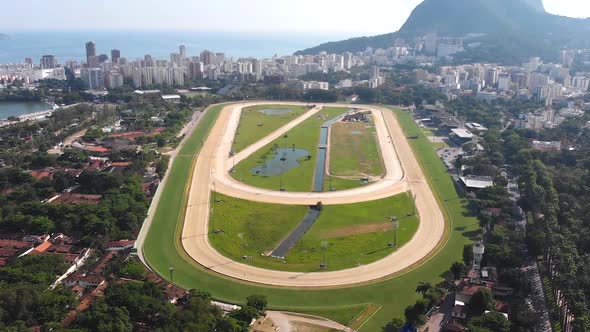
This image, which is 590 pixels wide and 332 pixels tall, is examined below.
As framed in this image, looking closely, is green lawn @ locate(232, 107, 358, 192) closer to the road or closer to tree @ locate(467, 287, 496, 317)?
the road

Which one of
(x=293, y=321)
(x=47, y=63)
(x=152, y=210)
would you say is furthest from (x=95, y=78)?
(x=293, y=321)

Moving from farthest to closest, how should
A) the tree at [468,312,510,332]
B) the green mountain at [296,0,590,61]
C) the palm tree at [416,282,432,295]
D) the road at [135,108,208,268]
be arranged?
the green mountain at [296,0,590,61] < the road at [135,108,208,268] < the palm tree at [416,282,432,295] < the tree at [468,312,510,332]

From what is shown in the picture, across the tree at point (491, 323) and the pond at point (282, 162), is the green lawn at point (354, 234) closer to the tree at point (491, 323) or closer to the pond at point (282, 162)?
the tree at point (491, 323)

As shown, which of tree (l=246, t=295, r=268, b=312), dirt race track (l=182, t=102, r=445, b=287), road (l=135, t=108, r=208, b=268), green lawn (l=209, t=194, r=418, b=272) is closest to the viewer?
tree (l=246, t=295, r=268, b=312)

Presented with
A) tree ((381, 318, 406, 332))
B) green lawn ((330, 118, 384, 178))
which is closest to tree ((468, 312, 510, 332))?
tree ((381, 318, 406, 332))

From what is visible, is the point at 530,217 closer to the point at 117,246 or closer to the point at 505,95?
the point at 117,246

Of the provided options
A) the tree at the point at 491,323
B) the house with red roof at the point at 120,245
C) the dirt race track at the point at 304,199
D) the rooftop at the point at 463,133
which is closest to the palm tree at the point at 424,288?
the dirt race track at the point at 304,199
